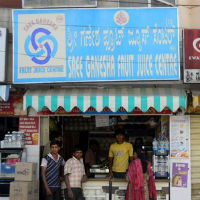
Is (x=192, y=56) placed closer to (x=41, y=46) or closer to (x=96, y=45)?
(x=96, y=45)

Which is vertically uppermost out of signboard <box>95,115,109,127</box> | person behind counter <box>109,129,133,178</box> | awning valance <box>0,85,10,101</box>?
awning valance <box>0,85,10,101</box>

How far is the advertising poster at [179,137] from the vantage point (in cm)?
979

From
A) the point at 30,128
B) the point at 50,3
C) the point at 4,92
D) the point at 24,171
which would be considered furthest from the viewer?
the point at 50,3

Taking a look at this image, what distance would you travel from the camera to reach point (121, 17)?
9797 millimetres

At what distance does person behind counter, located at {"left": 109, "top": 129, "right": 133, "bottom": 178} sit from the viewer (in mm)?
9664

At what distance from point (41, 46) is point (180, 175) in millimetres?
4621

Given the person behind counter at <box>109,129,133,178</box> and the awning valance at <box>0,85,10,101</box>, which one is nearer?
the awning valance at <box>0,85,10,101</box>

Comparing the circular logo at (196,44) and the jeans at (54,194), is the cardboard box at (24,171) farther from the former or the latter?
the circular logo at (196,44)

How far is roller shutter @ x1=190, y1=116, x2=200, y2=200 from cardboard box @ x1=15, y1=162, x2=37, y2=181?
3.90 meters

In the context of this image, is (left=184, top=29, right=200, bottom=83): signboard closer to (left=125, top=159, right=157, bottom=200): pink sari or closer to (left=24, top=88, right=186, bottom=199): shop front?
(left=24, top=88, right=186, bottom=199): shop front

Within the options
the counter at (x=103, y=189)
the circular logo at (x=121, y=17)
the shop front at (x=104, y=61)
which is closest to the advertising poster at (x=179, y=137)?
the shop front at (x=104, y=61)

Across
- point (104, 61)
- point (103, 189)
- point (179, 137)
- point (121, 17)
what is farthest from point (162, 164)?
point (121, 17)

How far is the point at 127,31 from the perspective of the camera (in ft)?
31.9

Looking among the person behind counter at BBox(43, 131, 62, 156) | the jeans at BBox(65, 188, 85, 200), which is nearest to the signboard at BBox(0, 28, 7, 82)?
the person behind counter at BBox(43, 131, 62, 156)
